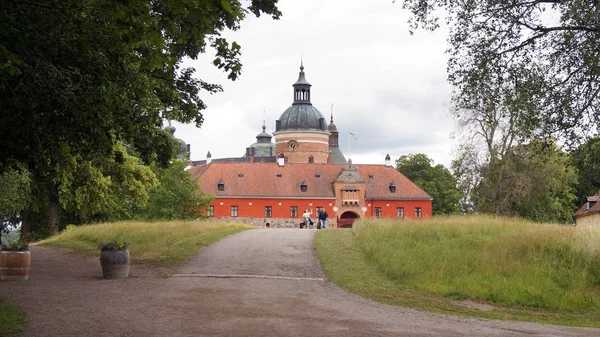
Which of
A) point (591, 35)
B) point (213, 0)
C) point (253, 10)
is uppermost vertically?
point (253, 10)

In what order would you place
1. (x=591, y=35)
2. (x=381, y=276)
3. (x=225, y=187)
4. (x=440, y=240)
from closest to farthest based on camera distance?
(x=591, y=35)
(x=381, y=276)
(x=440, y=240)
(x=225, y=187)

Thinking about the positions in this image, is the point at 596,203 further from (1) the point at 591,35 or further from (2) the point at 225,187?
(1) the point at 591,35

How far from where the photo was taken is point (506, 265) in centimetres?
1766

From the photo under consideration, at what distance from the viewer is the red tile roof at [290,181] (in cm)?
8106

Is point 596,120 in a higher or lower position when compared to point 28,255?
higher

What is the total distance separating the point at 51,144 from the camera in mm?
12859

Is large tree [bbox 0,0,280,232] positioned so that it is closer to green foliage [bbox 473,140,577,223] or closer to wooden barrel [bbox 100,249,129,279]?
wooden barrel [bbox 100,249,129,279]

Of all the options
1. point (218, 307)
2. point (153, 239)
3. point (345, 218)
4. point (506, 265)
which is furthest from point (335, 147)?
point (218, 307)

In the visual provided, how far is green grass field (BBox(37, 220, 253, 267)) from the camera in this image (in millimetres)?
21547

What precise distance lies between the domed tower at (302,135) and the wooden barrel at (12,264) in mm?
89544

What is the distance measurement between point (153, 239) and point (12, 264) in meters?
9.28

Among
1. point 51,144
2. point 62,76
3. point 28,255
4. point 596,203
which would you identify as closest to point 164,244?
point 28,255

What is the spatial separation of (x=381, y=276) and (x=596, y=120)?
6.43 metres

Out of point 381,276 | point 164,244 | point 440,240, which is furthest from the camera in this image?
point 164,244
